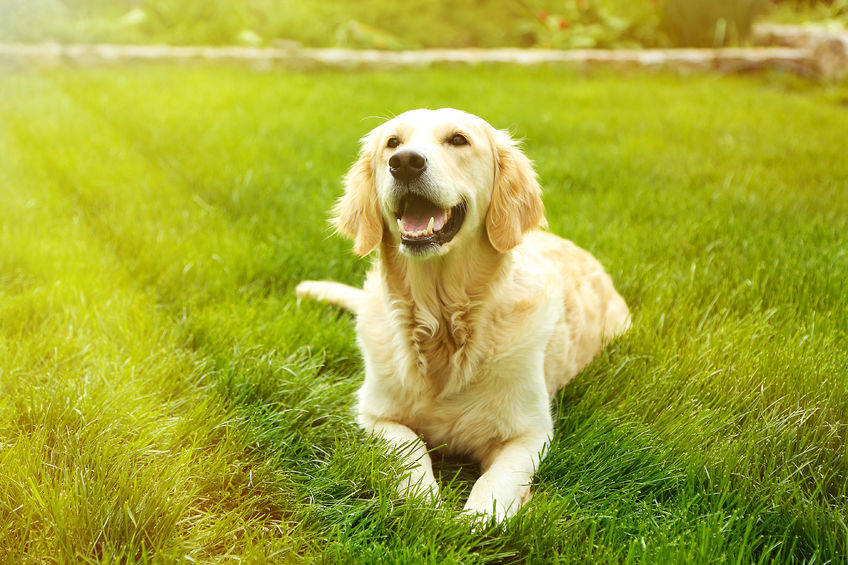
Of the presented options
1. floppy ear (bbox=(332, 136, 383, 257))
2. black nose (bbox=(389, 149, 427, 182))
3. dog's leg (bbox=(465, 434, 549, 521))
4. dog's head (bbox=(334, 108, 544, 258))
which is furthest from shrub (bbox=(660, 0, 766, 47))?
dog's leg (bbox=(465, 434, 549, 521))

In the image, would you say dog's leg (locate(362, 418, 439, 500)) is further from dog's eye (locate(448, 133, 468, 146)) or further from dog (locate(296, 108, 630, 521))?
dog's eye (locate(448, 133, 468, 146))

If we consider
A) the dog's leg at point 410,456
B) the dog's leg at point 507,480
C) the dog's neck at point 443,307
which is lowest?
the dog's leg at point 507,480

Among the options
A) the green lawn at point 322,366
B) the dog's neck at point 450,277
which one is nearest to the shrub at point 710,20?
the green lawn at point 322,366

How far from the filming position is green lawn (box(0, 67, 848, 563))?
1.63 metres

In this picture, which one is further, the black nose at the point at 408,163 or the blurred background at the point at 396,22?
the blurred background at the point at 396,22

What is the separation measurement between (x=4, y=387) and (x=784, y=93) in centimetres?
697

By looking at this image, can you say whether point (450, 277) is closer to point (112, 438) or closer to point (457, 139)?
point (457, 139)

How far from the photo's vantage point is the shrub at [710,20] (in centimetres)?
819

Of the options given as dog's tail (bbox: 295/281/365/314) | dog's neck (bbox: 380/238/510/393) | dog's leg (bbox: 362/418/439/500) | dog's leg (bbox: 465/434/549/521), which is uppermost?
dog's neck (bbox: 380/238/510/393)

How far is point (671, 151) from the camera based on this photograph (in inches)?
193

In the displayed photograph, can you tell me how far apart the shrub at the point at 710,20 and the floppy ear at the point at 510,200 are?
7033 millimetres

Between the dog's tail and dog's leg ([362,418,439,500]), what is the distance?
29.5 inches

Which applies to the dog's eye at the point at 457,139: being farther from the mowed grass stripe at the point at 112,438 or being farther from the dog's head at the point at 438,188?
the mowed grass stripe at the point at 112,438

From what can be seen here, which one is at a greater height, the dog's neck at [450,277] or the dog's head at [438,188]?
the dog's head at [438,188]
